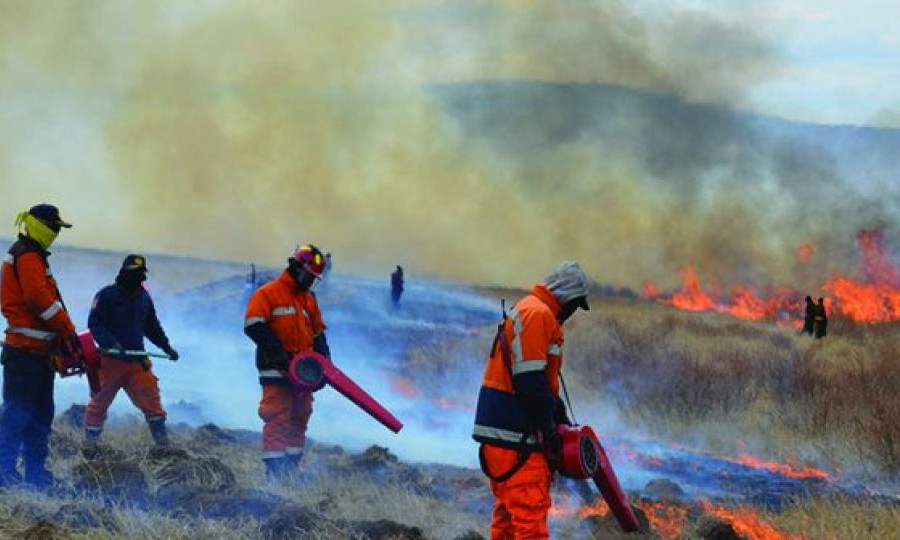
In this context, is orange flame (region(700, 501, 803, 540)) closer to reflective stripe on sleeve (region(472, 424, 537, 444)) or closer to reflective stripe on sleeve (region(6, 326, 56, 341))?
reflective stripe on sleeve (region(472, 424, 537, 444))

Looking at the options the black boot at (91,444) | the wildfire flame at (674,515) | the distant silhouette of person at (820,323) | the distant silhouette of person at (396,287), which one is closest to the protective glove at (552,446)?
the wildfire flame at (674,515)

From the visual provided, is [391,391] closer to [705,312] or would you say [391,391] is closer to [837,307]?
[705,312]

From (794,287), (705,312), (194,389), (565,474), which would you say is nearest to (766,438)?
(565,474)

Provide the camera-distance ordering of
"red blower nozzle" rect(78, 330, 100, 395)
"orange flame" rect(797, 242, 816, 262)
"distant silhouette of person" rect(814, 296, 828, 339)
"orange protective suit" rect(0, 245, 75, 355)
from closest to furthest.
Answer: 1. "orange protective suit" rect(0, 245, 75, 355)
2. "red blower nozzle" rect(78, 330, 100, 395)
3. "distant silhouette of person" rect(814, 296, 828, 339)
4. "orange flame" rect(797, 242, 816, 262)

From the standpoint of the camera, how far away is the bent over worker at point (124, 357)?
30.4 ft

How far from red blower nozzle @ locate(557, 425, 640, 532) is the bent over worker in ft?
16.4

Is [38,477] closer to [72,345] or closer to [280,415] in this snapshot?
[72,345]

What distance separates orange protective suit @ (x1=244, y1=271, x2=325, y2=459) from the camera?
807 centimetres

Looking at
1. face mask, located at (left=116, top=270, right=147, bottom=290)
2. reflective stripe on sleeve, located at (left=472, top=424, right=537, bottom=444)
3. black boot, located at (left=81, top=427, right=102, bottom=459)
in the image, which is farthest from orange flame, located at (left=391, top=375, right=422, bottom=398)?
reflective stripe on sleeve, located at (left=472, top=424, right=537, bottom=444)

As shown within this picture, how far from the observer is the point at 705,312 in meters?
27.6

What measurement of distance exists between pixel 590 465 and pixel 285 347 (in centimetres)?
353

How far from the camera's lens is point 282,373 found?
8.04m

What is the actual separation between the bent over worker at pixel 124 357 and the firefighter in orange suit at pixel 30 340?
2036 millimetres

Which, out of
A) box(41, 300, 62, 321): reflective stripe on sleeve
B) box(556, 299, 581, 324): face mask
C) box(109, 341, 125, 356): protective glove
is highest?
box(556, 299, 581, 324): face mask
